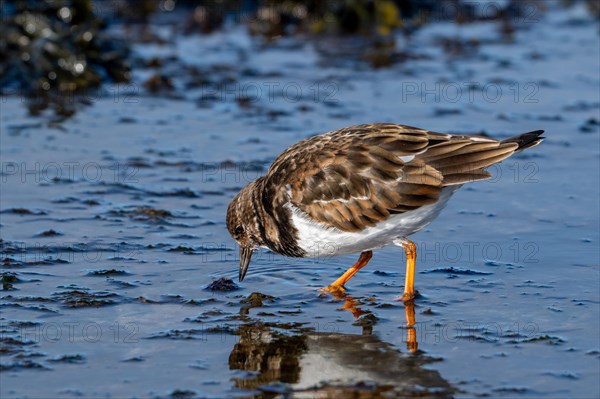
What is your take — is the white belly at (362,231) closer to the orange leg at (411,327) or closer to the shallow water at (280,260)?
the shallow water at (280,260)

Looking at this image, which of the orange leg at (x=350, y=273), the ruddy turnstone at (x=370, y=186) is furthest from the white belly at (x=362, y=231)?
the orange leg at (x=350, y=273)

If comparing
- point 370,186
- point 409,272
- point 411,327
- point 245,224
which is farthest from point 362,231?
point 245,224

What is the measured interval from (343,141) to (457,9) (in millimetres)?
8031

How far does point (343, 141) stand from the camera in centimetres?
630

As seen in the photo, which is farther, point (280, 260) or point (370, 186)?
point (280, 260)

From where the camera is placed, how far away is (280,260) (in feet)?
23.1

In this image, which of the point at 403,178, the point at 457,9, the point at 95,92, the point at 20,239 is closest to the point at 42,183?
the point at 20,239

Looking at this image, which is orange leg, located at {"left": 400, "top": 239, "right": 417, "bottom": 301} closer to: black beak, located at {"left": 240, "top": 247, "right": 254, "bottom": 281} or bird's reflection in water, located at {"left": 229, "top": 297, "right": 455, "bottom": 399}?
bird's reflection in water, located at {"left": 229, "top": 297, "right": 455, "bottom": 399}

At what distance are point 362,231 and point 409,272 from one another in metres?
0.40

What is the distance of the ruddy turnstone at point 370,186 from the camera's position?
20.0ft

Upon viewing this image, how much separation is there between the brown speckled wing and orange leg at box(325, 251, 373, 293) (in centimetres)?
42

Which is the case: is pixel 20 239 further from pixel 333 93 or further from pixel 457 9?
pixel 457 9

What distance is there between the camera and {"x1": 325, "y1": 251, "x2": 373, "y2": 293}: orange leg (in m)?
6.33

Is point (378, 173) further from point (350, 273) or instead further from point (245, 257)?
point (245, 257)
